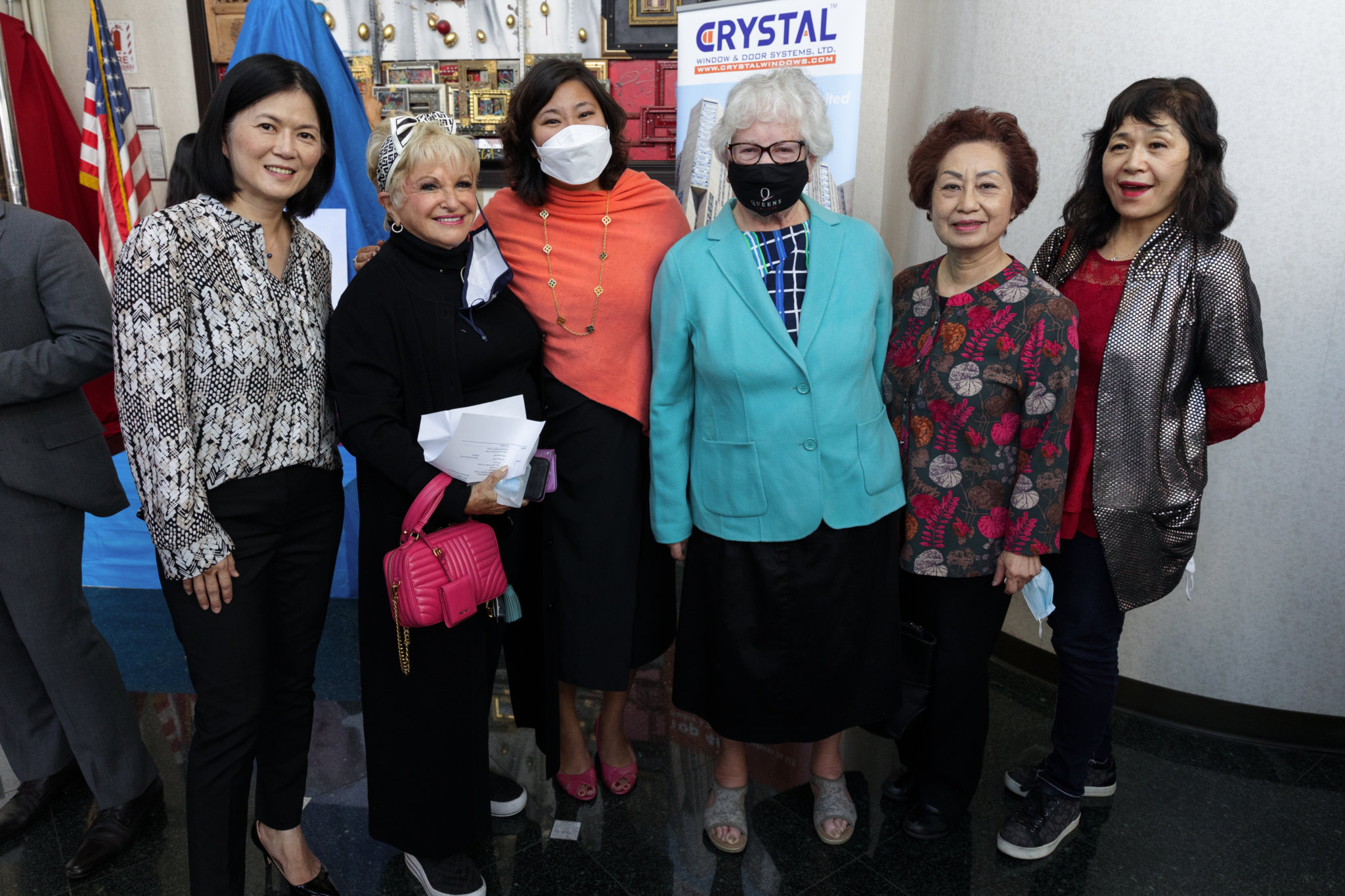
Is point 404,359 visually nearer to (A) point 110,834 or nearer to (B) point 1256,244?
(A) point 110,834

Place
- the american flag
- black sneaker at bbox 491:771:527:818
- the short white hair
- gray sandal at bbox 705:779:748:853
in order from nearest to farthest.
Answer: the short white hair, gray sandal at bbox 705:779:748:853, black sneaker at bbox 491:771:527:818, the american flag

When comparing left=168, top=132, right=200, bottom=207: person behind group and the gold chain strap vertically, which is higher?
left=168, top=132, right=200, bottom=207: person behind group

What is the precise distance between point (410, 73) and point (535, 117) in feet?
9.54

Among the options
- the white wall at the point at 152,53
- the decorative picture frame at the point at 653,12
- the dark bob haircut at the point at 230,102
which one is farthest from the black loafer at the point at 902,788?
the white wall at the point at 152,53

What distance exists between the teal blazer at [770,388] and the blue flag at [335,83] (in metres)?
1.64

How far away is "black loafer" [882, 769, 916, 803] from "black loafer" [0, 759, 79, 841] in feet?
6.99

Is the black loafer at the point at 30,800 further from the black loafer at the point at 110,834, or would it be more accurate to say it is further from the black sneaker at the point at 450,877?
the black sneaker at the point at 450,877

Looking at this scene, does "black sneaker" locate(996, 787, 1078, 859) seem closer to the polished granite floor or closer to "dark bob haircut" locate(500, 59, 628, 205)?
the polished granite floor

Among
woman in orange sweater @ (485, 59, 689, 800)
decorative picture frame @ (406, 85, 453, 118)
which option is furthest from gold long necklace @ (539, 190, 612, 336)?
decorative picture frame @ (406, 85, 453, 118)

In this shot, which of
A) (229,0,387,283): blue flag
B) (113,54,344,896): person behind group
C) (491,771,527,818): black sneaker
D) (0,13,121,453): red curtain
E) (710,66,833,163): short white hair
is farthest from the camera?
(0,13,121,453): red curtain

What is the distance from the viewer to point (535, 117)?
72.5 inches

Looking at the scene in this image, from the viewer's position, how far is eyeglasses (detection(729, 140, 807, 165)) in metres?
1.68

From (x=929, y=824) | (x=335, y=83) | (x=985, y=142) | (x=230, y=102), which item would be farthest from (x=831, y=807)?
(x=335, y=83)

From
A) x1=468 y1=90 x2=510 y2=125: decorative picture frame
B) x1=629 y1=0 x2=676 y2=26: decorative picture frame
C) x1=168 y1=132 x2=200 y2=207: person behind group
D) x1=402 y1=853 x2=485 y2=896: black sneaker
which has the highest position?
x1=629 y1=0 x2=676 y2=26: decorative picture frame
